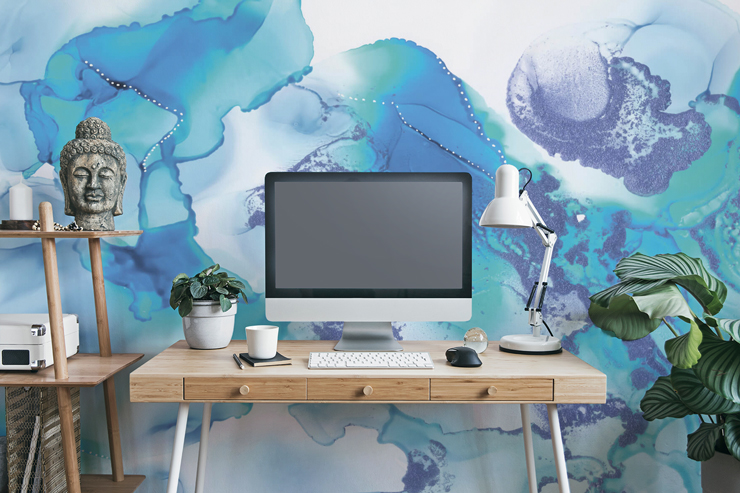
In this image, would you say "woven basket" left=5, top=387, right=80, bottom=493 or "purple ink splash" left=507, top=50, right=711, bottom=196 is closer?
"woven basket" left=5, top=387, right=80, bottom=493

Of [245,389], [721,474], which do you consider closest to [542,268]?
[721,474]

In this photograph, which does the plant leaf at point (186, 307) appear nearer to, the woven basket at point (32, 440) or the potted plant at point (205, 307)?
the potted plant at point (205, 307)

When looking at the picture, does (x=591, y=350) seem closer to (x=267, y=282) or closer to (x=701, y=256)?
(x=701, y=256)

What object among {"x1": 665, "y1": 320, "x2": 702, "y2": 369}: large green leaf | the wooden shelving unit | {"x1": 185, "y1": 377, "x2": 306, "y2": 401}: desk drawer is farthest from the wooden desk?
the wooden shelving unit

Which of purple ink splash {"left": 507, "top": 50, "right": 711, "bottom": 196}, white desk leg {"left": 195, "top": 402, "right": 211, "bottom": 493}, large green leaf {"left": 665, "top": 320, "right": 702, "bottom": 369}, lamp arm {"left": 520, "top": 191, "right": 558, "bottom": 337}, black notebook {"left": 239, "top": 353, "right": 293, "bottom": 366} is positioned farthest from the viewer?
purple ink splash {"left": 507, "top": 50, "right": 711, "bottom": 196}

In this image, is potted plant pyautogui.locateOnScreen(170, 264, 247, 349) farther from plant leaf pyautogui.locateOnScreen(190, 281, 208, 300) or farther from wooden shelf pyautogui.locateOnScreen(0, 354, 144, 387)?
wooden shelf pyautogui.locateOnScreen(0, 354, 144, 387)

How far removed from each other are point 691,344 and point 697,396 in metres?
0.28

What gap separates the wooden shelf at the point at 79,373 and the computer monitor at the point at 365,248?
1.78ft

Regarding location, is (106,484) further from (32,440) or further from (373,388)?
(373,388)

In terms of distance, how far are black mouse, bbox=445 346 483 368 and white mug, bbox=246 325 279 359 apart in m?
0.52

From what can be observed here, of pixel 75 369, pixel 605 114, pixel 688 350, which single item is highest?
pixel 605 114

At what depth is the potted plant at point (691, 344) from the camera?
4.49 feet

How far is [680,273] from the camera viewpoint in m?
1.53

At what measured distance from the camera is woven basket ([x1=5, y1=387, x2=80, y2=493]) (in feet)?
5.41
